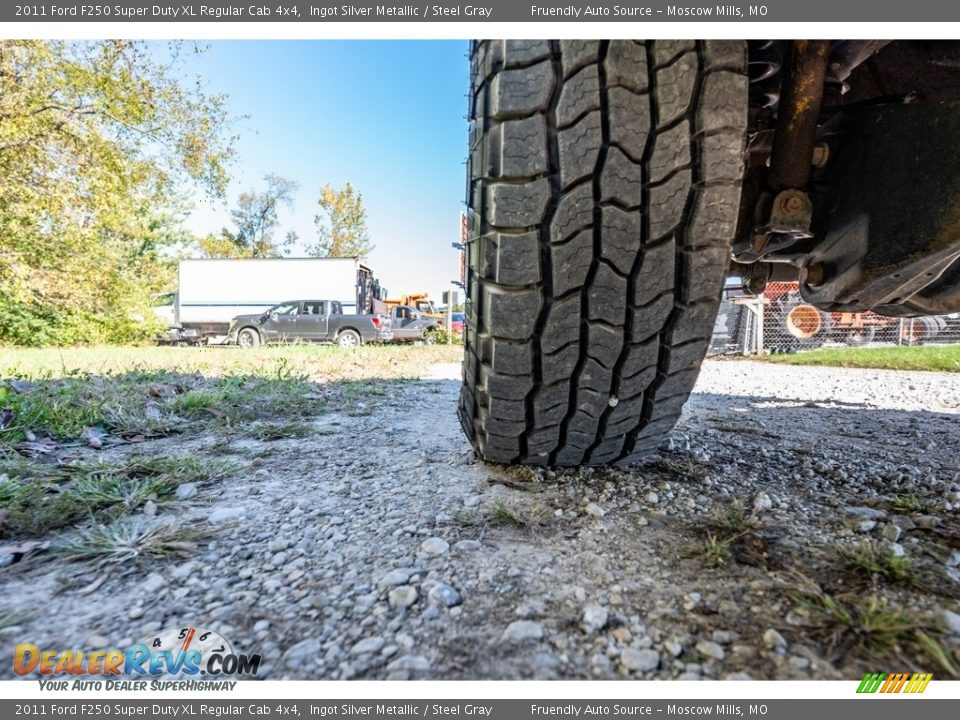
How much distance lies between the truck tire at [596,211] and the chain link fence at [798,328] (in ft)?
24.7

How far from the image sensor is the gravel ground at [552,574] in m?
0.63

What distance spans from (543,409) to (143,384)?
2.75 metres

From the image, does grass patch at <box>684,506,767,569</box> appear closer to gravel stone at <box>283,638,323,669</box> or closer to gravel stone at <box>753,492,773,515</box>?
gravel stone at <box>753,492,773,515</box>

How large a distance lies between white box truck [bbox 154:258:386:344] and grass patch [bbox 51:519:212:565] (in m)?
14.2

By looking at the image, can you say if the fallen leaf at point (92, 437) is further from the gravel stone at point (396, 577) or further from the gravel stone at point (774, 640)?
the gravel stone at point (774, 640)

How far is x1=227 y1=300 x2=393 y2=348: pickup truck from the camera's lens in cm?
1196

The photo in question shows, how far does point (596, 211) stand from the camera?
0.88m

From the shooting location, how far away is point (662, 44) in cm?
85

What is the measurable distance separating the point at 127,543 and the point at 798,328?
9662mm

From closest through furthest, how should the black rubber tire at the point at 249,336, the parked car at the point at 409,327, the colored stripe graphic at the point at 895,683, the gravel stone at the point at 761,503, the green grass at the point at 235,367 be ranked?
the colored stripe graphic at the point at 895,683
the gravel stone at the point at 761,503
the green grass at the point at 235,367
the black rubber tire at the point at 249,336
the parked car at the point at 409,327

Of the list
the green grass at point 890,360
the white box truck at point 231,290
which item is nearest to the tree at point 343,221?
the white box truck at point 231,290

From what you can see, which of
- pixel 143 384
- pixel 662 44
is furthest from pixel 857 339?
pixel 143 384

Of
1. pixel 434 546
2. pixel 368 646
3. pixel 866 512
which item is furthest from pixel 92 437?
pixel 866 512
